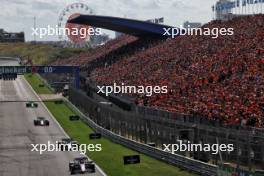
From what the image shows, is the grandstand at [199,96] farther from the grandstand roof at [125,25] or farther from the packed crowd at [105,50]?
the packed crowd at [105,50]

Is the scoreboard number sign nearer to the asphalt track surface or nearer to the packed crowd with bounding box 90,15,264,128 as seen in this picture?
the asphalt track surface

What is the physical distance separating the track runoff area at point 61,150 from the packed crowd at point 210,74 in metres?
5.33

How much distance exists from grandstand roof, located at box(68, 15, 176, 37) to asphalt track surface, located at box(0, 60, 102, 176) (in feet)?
88.4

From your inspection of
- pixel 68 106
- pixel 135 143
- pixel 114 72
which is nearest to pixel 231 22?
pixel 114 72

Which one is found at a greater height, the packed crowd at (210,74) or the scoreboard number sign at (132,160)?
the packed crowd at (210,74)

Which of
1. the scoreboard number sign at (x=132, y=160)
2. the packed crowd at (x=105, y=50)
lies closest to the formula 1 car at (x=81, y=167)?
the scoreboard number sign at (x=132, y=160)

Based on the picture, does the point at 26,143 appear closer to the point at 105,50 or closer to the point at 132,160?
the point at 132,160

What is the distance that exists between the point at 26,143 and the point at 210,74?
1686cm

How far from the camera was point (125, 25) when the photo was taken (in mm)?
114375

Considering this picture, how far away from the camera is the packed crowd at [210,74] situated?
41.1m

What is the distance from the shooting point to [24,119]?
73.2m

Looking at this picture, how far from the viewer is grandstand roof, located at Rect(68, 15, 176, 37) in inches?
4318

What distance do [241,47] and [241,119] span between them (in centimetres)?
2412

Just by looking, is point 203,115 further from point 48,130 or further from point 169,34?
point 169,34
